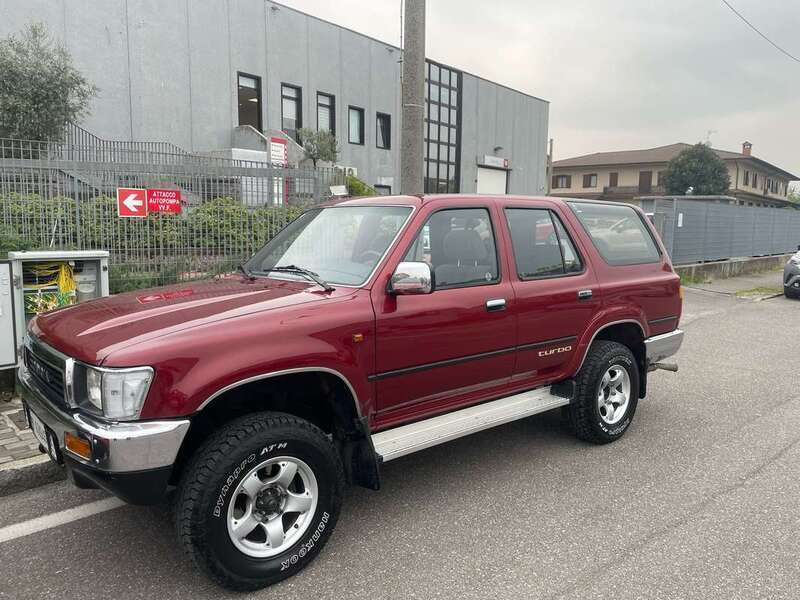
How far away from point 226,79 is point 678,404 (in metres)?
19.9

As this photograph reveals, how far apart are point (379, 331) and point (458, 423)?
0.86m

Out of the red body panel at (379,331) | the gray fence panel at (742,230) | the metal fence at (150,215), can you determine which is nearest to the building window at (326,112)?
the gray fence panel at (742,230)

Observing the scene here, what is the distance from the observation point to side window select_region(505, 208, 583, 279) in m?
4.28

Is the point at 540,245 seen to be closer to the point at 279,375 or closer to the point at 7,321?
the point at 279,375

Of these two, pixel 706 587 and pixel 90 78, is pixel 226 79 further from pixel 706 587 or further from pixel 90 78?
pixel 706 587

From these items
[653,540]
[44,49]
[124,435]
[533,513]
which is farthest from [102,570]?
[44,49]

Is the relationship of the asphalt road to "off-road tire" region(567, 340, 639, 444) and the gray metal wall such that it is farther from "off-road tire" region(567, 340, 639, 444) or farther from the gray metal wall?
the gray metal wall

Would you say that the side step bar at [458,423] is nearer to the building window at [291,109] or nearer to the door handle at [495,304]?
the door handle at [495,304]

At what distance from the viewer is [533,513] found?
372cm

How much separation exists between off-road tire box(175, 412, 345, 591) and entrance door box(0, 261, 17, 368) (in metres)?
3.39

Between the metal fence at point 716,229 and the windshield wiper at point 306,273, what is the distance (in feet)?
43.4

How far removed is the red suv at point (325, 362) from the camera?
2738 mm

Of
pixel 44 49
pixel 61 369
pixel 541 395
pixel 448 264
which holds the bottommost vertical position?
pixel 541 395

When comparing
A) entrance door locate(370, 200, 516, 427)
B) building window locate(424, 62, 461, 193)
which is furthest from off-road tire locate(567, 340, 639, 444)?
building window locate(424, 62, 461, 193)
